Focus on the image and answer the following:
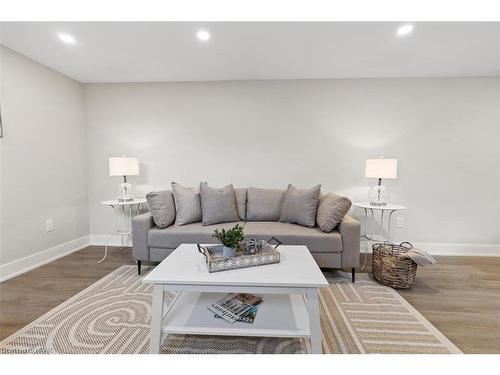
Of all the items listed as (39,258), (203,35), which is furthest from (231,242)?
(39,258)

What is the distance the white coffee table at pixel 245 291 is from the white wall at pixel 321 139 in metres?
1.87

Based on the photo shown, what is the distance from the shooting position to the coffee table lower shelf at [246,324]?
3.95ft

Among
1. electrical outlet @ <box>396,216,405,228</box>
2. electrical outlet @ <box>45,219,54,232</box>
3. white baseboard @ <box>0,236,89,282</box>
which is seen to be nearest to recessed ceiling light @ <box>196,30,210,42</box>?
electrical outlet @ <box>45,219,54,232</box>

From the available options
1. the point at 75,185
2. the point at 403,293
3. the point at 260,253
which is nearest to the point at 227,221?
the point at 260,253

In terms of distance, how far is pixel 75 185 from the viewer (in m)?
3.07

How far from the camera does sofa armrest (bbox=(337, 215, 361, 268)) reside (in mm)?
2178

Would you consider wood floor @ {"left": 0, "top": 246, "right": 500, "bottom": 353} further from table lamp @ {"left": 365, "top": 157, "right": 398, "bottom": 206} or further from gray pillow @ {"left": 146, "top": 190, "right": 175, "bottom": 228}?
table lamp @ {"left": 365, "top": 157, "right": 398, "bottom": 206}

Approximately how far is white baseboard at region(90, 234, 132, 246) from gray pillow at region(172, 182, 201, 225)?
121cm

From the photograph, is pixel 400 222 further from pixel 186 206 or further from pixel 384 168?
pixel 186 206

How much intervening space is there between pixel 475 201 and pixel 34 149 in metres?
5.11

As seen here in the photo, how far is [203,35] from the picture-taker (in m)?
2.04

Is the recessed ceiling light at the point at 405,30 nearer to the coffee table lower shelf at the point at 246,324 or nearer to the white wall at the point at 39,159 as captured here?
the coffee table lower shelf at the point at 246,324

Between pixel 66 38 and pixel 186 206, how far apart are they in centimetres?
183

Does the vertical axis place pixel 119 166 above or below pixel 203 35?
below
